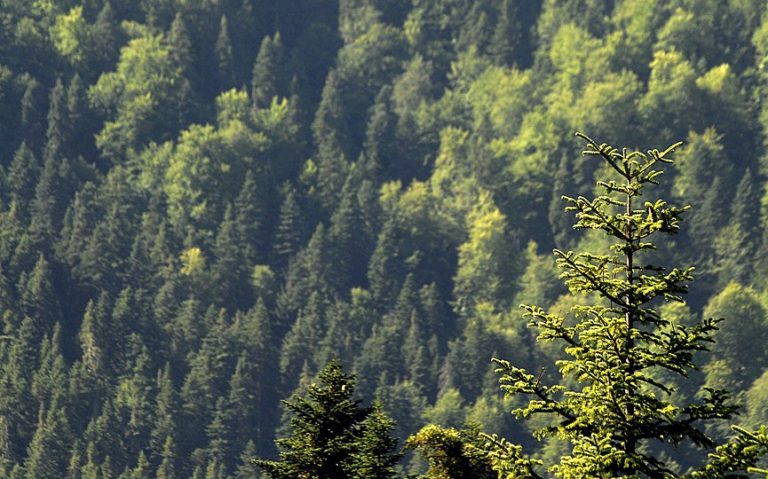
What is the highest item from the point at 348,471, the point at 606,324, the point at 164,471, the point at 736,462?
the point at 164,471

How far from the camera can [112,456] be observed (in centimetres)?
19888

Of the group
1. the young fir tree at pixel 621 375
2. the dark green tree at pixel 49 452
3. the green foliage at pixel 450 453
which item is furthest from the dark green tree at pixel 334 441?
the dark green tree at pixel 49 452

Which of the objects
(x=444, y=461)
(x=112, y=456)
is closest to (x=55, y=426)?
(x=112, y=456)

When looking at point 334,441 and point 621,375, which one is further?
point 334,441

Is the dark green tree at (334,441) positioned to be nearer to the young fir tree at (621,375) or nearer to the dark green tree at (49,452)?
the young fir tree at (621,375)

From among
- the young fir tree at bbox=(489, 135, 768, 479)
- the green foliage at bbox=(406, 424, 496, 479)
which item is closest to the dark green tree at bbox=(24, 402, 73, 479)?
the green foliage at bbox=(406, 424, 496, 479)

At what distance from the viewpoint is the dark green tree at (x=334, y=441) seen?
3572 centimetres

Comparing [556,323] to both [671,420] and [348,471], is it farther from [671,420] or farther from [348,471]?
[348,471]

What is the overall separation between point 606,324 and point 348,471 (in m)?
11.7

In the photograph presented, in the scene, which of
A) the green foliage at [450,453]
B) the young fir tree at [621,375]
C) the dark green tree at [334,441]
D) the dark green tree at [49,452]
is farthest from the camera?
the dark green tree at [49,452]

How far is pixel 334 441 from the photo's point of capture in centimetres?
3606

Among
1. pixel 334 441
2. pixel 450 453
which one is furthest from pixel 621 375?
pixel 450 453

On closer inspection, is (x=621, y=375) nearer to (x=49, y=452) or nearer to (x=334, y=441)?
(x=334, y=441)

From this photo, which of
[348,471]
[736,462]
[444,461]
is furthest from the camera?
[444,461]
